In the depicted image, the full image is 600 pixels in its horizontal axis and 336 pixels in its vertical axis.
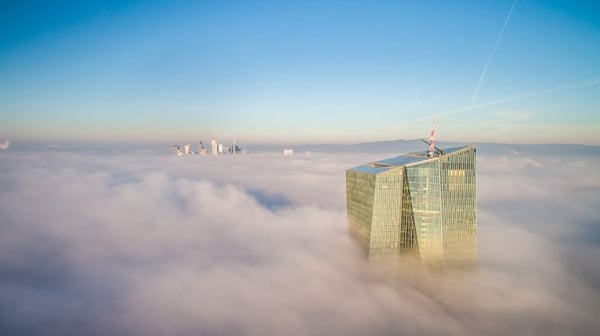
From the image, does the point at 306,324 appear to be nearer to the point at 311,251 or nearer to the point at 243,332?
the point at 243,332

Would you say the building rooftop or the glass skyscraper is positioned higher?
the building rooftop

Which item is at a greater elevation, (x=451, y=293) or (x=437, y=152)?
(x=437, y=152)

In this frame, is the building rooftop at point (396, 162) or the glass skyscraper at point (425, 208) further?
the building rooftop at point (396, 162)

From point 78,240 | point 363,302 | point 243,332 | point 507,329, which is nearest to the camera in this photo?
point 243,332

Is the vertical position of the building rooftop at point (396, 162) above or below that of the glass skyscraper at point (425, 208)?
above

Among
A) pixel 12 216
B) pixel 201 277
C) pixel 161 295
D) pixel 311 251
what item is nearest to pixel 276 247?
pixel 311 251

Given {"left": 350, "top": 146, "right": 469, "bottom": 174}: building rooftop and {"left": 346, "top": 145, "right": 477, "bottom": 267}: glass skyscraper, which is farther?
{"left": 350, "top": 146, "right": 469, "bottom": 174}: building rooftop

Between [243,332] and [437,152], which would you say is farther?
[437,152]

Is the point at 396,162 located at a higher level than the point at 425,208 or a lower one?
higher
